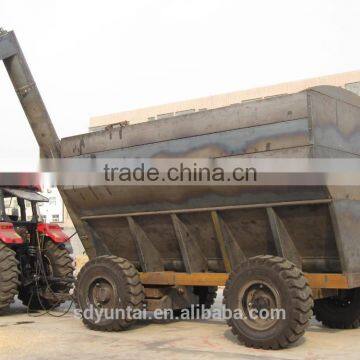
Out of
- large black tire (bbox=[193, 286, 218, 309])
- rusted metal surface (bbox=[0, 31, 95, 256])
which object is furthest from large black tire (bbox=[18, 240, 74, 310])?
large black tire (bbox=[193, 286, 218, 309])

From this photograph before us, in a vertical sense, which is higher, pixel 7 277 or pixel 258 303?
pixel 7 277

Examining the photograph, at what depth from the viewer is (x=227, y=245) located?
7.76 meters

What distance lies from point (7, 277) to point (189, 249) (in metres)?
3.57

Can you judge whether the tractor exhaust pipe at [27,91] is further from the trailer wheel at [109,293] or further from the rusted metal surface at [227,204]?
the trailer wheel at [109,293]

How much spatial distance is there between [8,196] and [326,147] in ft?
22.0

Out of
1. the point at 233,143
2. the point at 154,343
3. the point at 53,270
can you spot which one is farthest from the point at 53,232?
the point at 233,143

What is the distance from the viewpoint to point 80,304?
8.61 metres

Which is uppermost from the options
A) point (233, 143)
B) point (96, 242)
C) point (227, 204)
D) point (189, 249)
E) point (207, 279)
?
point (233, 143)

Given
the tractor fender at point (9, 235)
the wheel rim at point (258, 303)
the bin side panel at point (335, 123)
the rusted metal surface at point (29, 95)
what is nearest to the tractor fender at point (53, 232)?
the tractor fender at point (9, 235)

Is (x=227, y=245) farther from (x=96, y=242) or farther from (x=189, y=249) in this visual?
(x=96, y=242)

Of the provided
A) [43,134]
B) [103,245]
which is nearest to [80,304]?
[103,245]

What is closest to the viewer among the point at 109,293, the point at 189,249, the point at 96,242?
the point at 189,249

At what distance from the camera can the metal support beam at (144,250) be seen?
8.62 meters

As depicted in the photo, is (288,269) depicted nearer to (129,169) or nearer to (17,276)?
(129,169)
